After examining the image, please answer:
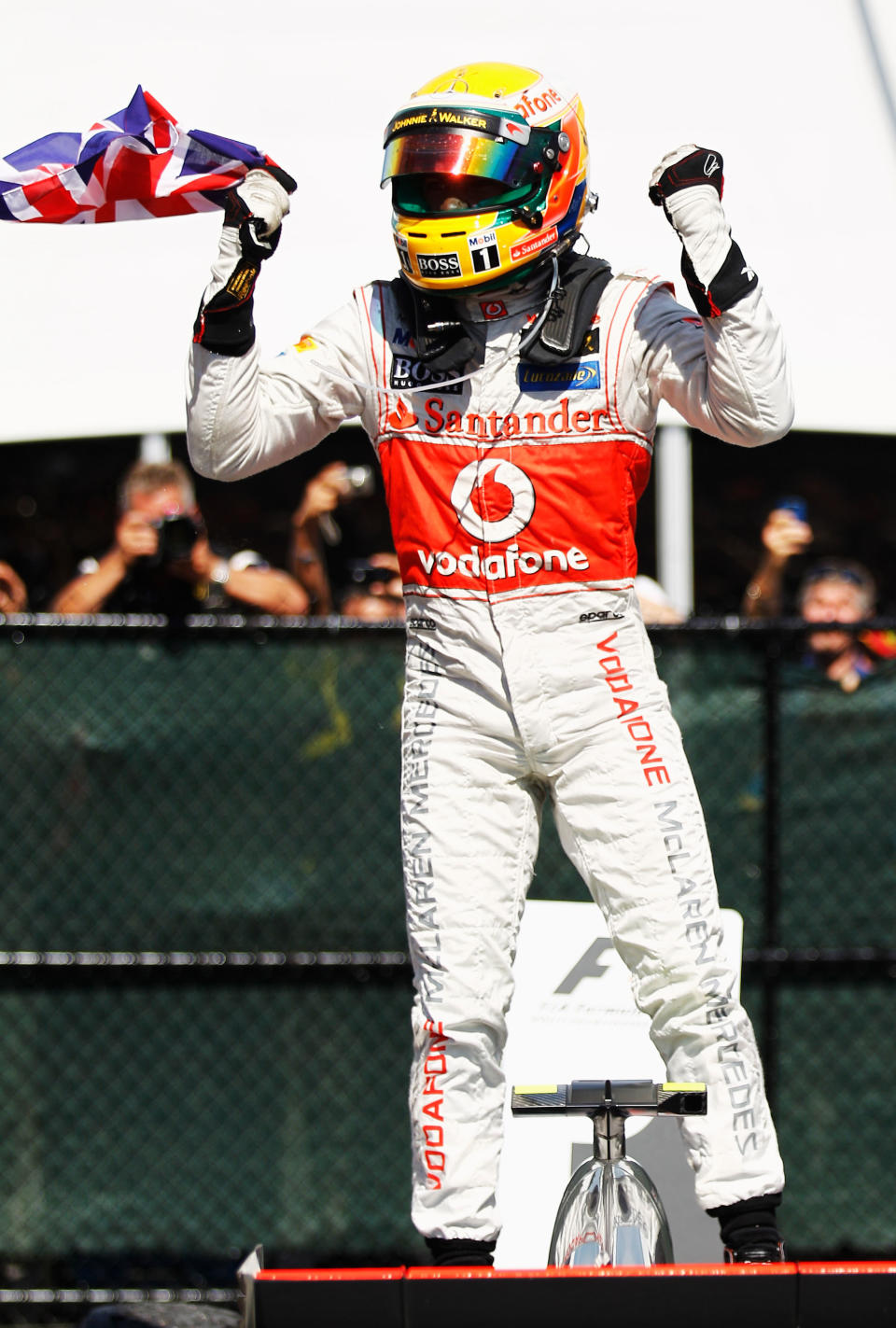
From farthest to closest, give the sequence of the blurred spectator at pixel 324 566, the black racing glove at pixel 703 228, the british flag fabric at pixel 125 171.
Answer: the blurred spectator at pixel 324 566 → the british flag fabric at pixel 125 171 → the black racing glove at pixel 703 228

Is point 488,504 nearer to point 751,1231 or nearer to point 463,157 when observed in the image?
point 463,157

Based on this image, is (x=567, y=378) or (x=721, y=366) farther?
(x=567, y=378)

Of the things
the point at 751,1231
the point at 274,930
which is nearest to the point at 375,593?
the point at 274,930

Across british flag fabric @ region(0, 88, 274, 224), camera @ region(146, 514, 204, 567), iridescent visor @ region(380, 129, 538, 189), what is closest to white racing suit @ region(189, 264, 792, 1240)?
iridescent visor @ region(380, 129, 538, 189)

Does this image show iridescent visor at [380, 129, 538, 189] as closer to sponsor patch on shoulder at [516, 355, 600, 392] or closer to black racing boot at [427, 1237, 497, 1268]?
sponsor patch on shoulder at [516, 355, 600, 392]

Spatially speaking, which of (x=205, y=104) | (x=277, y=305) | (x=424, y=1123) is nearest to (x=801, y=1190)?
(x=424, y=1123)

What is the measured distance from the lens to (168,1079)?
4.28 metres

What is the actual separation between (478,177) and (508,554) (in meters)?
0.64

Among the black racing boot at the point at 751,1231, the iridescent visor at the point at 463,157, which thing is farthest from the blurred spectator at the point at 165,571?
the black racing boot at the point at 751,1231

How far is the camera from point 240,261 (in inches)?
103

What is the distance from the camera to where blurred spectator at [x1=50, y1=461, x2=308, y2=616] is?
4.28 metres

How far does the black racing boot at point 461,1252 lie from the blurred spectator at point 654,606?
2.12 metres

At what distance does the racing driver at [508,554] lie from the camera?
2.63 meters

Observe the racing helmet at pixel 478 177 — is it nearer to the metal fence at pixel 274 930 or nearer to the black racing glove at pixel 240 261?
the black racing glove at pixel 240 261
